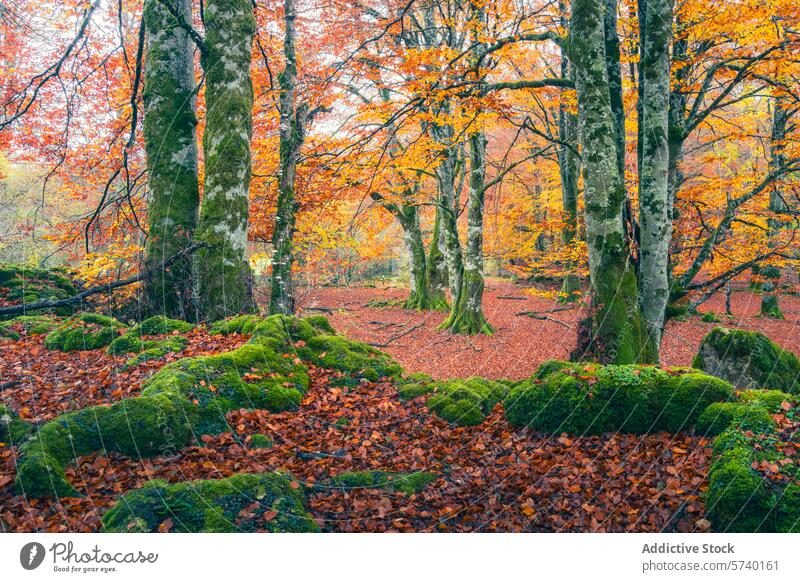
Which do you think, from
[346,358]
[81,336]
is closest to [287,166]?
[81,336]

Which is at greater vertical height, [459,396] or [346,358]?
[346,358]

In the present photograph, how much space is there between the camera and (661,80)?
6.73 metres

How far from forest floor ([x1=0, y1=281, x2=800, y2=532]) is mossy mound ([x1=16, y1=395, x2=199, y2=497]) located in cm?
9

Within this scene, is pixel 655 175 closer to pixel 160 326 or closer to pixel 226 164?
pixel 226 164

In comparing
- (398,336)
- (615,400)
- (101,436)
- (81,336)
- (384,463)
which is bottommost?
(398,336)

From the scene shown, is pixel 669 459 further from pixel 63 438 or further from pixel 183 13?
pixel 183 13

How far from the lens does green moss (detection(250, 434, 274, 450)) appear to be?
4.03 meters

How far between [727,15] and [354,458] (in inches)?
450

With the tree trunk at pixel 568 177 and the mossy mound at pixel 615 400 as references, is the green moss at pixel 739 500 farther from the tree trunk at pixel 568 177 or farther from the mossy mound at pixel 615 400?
the tree trunk at pixel 568 177

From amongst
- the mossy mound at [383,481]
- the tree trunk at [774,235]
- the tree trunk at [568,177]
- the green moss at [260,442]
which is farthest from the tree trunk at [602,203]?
the tree trunk at [568,177]

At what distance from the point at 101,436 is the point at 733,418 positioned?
5422 millimetres

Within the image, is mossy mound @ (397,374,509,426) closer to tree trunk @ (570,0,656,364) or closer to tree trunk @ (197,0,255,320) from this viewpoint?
tree trunk @ (570,0,656,364)

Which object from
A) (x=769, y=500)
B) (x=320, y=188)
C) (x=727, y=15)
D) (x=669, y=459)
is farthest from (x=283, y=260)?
(x=727, y=15)
